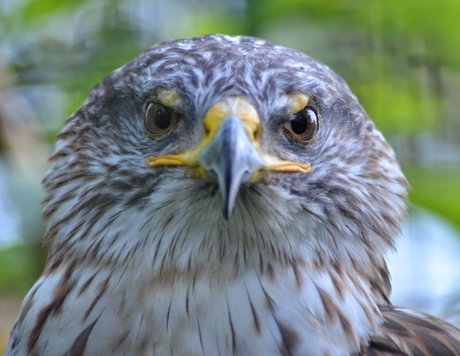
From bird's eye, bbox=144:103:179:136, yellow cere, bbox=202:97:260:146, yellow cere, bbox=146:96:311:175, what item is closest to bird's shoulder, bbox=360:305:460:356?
yellow cere, bbox=146:96:311:175

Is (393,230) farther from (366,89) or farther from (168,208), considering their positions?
(366,89)

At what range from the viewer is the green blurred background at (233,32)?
12.7 ft

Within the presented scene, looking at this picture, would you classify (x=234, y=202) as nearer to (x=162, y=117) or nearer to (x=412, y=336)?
(x=162, y=117)

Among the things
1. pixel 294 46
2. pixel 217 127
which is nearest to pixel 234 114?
pixel 217 127

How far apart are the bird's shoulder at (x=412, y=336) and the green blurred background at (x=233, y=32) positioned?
96 centimetres

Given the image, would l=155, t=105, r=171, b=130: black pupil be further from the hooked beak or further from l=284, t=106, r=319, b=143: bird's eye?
l=284, t=106, r=319, b=143: bird's eye

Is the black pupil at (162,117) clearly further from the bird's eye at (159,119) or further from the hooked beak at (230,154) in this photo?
the hooked beak at (230,154)

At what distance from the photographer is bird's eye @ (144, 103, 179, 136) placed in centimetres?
267

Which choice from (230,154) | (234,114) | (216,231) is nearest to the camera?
(230,154)

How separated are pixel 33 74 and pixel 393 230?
1.97 metres

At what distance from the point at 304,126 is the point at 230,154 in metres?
0.45

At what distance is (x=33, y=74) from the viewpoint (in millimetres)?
4164

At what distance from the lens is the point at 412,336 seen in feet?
9.06

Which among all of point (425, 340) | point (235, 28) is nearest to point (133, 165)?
point (425, 340)
